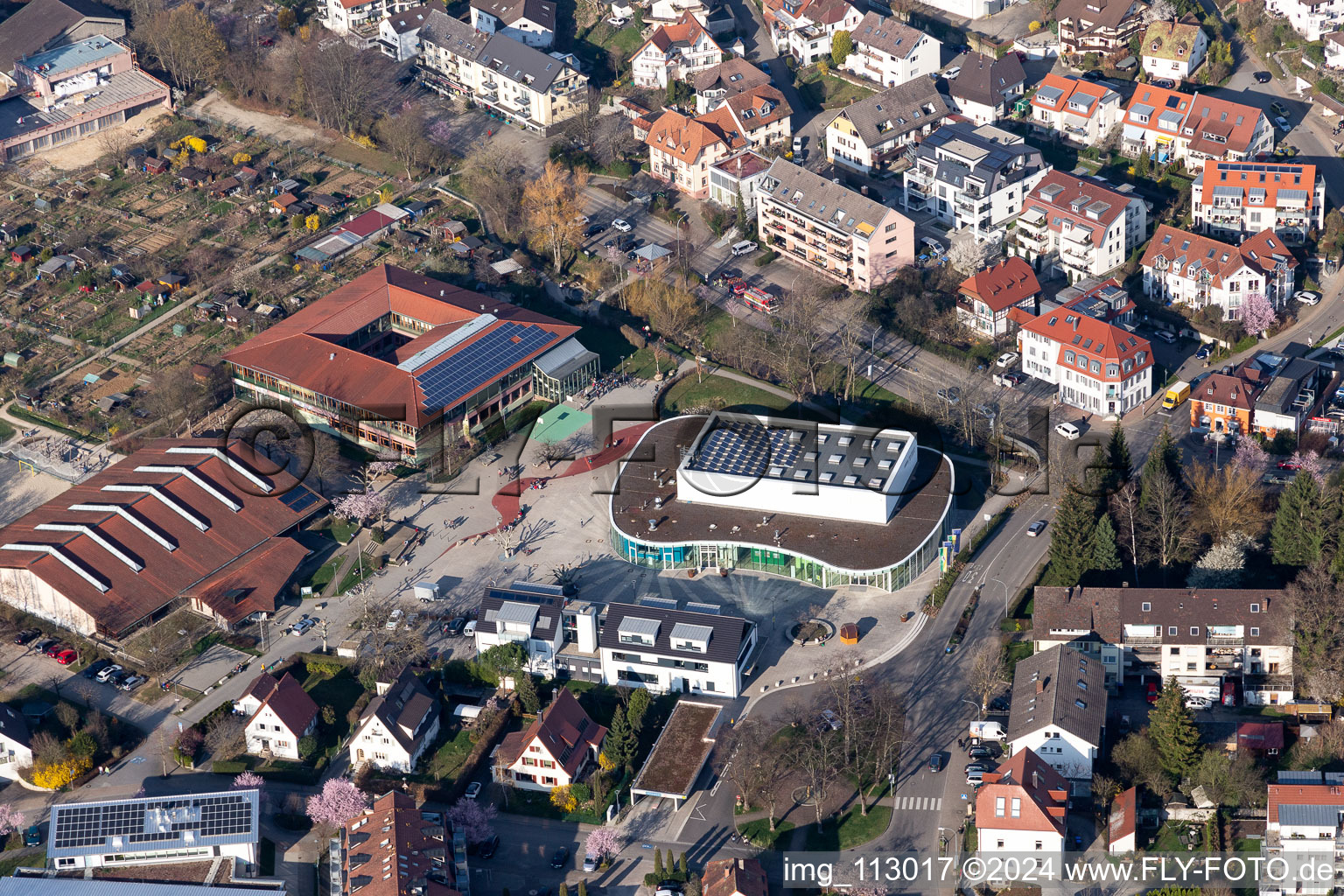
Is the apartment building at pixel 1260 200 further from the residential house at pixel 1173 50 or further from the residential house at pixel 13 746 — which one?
the residential house at pixel 13 746

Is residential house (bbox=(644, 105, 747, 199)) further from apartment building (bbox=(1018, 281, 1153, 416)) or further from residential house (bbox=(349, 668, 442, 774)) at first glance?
residential house (bbox=(349, 668, 442, 774))

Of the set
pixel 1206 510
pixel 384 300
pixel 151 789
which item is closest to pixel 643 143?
pixel 384 300

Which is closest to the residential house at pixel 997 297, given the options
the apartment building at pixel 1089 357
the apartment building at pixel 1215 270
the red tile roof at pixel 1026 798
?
the apartment building at pixel 1089 357

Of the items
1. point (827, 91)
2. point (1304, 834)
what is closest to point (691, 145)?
point (827, 91)

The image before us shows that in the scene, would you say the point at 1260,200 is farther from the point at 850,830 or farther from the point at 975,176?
the point at 850,830

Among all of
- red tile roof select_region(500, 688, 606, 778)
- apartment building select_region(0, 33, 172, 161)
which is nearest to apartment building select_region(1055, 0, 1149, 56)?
apartment building select_region(0, 33, 172, 161)
